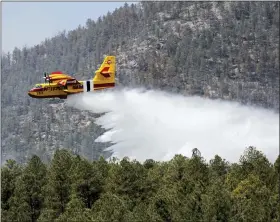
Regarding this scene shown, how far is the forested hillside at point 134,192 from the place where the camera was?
59188mm

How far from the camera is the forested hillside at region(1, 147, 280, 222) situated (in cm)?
5919

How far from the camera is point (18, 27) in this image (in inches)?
3659

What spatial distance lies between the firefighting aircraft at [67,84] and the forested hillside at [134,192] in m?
A: 9.93

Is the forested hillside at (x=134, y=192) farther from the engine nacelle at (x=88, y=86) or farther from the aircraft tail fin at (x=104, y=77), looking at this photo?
the aircraft tail fin at (x=104, y=77)

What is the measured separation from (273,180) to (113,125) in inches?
1391

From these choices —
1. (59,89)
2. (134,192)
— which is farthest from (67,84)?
(134,192)

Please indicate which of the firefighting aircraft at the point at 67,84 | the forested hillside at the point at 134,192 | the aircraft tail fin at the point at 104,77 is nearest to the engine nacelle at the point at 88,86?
the firefighting aircraft at the point at 67,84

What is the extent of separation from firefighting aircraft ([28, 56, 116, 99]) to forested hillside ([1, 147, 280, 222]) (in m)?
9.93

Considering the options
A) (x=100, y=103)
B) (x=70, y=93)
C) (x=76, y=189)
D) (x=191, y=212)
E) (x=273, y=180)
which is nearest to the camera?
(x=70, y=93)

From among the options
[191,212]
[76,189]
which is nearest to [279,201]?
[191,212]

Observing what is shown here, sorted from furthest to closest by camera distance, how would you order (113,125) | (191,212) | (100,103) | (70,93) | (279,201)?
(113,125)
(100,103)
(279,201)
(191,212)
(70,93)

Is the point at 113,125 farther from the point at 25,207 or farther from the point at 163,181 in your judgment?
the point at 25,207

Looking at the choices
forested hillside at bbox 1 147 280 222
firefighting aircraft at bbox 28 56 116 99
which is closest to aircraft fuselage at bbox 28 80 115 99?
firefighting aircraft at bbox 28 56 116 99

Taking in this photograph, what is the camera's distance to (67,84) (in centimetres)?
5519
